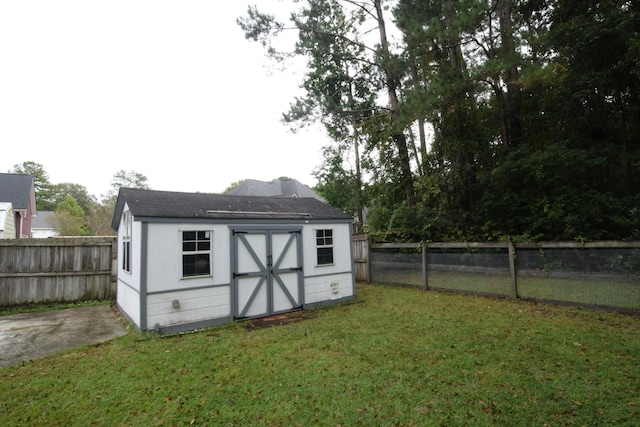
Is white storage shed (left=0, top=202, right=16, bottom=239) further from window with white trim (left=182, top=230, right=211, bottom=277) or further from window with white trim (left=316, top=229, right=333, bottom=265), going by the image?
window with white trim (left=316, top=229, right=333, bottom=265)

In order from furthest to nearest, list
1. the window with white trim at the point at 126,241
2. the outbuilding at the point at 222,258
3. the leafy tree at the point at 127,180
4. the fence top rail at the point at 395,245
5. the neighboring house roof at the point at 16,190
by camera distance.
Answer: the leafy tree at the point at 127,180 → the neighboring house roof at the point at 16,190 → the fence top rail at the point at 395,245 → the window with white trim at the point at 126,241 → the outbuilding at the point at 222,258

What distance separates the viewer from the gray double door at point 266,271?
7.18 m

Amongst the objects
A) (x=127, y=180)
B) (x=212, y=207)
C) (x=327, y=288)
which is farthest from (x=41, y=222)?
(x=327, y=288)

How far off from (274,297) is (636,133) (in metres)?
13.8

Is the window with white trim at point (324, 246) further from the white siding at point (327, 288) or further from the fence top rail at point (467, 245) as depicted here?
the fence top rail at point (467, 245)

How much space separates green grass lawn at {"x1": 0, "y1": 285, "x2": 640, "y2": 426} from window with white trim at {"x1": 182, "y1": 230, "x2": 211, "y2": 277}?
1.31 meters

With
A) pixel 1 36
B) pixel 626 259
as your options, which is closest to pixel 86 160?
pixel 1 36

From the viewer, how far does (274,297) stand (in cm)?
765

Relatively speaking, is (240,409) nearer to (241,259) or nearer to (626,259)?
(241,259)

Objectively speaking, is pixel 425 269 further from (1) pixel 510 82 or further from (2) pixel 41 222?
(2) pixel 41 222

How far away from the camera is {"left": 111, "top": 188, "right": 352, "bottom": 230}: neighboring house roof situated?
6594mm

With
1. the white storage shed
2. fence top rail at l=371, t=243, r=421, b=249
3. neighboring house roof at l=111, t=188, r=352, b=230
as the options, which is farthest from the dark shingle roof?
fence top rail at l=371, t=243, r=421, b=249

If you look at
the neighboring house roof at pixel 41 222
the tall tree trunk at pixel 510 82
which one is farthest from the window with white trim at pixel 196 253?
the neighboring house roof at pixel 41 222

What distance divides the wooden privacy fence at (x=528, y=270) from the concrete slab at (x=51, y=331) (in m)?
8.52
